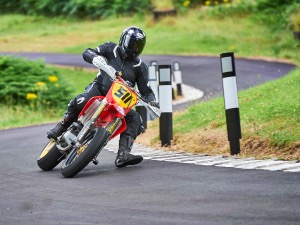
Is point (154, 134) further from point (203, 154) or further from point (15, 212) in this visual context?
point (15, 212)

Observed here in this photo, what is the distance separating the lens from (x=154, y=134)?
15070mm

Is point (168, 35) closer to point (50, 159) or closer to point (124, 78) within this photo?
point (124, 78)

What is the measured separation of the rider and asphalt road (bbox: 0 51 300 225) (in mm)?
300

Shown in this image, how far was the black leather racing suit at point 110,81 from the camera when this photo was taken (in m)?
10.4

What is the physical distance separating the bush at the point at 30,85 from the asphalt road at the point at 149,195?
39.9 ft

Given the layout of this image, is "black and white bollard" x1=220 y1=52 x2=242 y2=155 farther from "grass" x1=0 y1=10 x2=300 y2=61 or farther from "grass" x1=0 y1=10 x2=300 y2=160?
"grass" x1=0 y1=10 x2=300 y2=61

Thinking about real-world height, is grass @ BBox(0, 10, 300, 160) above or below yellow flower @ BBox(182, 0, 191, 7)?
below

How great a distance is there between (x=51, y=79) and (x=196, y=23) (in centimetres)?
2090

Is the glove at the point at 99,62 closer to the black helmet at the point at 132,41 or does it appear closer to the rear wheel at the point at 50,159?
the black helmet at the point at 132,41

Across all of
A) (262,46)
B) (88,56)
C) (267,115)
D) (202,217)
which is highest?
(262,46)

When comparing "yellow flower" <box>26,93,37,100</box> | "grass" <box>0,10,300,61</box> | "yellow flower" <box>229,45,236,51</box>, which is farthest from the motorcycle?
"yellow flower" <box>229,45,236,51</box>

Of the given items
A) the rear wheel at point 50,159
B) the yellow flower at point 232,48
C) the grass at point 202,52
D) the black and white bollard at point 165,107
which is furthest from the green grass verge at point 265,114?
the yellow flower at point 232,48

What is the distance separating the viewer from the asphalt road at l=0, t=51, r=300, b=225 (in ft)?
21.9

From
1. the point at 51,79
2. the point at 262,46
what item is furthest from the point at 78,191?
the point at 262,46
